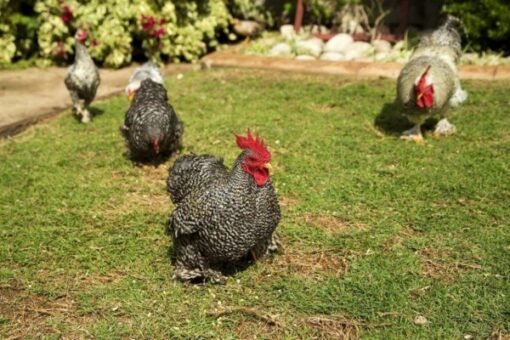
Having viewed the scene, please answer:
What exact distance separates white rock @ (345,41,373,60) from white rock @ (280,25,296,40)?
1.31m

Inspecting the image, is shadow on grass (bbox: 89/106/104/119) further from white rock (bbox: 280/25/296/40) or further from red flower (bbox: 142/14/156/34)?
white rock (bbox: 280/25/296/40)

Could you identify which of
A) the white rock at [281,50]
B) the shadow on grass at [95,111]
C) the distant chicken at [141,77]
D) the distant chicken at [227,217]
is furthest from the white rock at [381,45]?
the distant chicken at [227,217]

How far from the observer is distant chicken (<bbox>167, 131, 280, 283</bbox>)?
3.57 m

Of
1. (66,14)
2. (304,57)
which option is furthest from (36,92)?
(304,57)

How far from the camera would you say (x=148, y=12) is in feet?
32.3

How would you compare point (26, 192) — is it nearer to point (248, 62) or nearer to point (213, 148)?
point (213, 148)

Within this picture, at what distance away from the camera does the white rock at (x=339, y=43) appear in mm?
10602

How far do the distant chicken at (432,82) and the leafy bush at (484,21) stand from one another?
268cm

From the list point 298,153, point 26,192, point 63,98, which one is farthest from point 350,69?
point 26,192

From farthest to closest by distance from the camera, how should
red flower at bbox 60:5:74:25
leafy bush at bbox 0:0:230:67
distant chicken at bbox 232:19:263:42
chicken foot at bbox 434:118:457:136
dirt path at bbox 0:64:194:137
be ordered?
distant chicken at bbox 232:19:263:42
leafy bush at bbox 0:0:230:67
red flower at bbox 60:5:74:25
dirt path at bbox 0:64:194:137
chicken foot at bbox 434:118:457:136

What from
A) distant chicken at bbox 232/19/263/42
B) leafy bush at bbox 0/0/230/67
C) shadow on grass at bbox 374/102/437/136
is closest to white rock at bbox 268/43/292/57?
distant chicken at bbox 232/19/263/42

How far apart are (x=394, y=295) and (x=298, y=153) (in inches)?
107

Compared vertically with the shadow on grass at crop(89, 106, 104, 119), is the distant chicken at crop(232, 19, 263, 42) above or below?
above

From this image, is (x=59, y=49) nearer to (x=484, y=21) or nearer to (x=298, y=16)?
(x=298, y=16)
